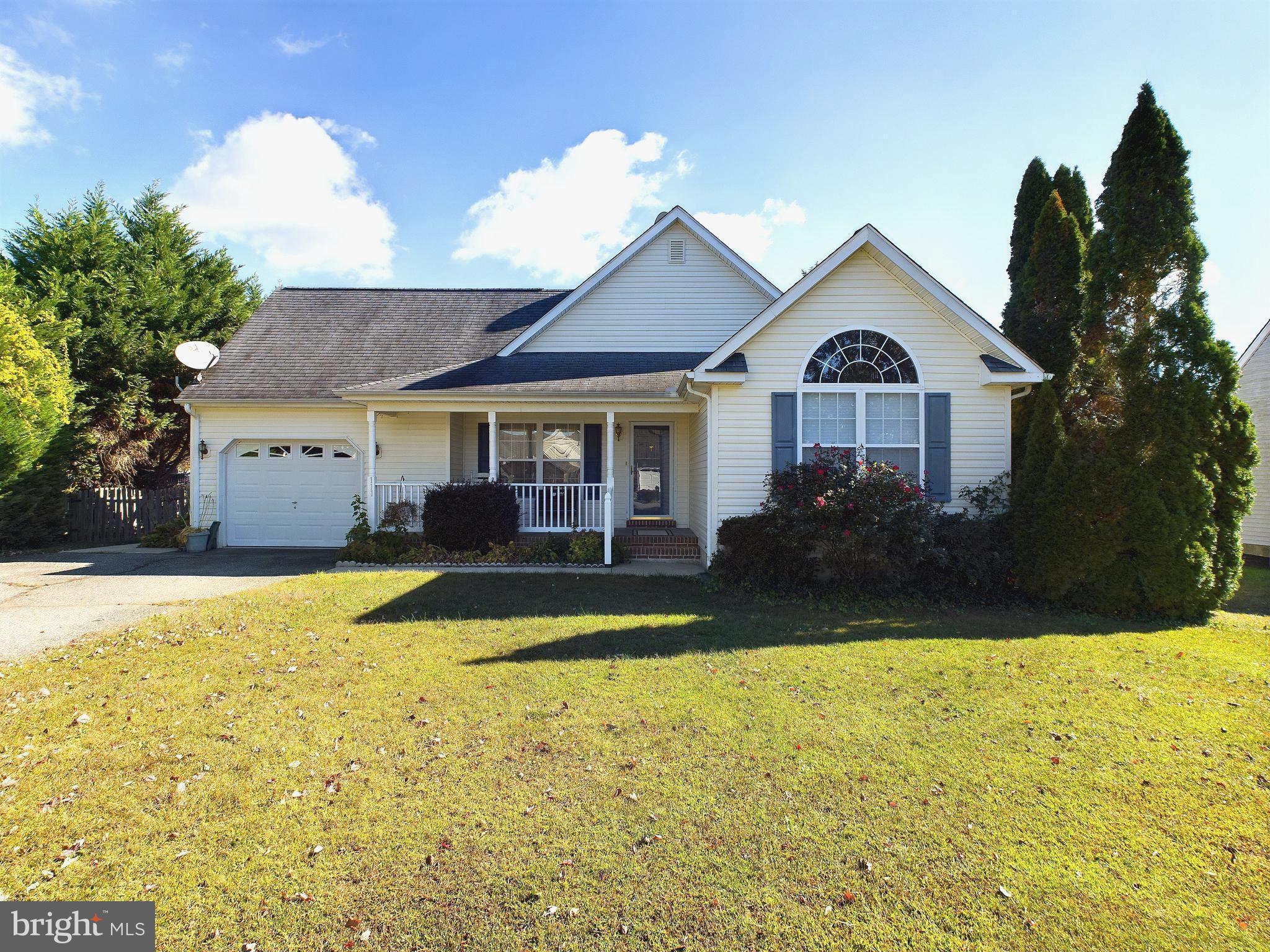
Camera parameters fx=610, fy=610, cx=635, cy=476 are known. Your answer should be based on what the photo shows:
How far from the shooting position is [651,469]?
13266 millimetres

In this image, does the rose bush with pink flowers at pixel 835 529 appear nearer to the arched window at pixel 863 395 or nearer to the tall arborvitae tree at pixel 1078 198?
the arched window at pixel 863 395

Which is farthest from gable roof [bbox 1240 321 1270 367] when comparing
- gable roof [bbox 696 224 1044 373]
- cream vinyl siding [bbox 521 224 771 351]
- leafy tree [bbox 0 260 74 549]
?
leafy tree [bbox 0 260 74 549]

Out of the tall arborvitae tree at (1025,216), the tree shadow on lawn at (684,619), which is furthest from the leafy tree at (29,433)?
the tall arborvitae tree at (1025,216)

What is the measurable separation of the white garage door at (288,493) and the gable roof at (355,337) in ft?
4.34

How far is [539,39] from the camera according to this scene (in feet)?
33.6

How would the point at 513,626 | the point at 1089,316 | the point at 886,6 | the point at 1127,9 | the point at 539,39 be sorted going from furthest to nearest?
the point at 539,39 → the point at 1089,316 → the point at 886,6 → the point at 1127,9 → the point at 513,626

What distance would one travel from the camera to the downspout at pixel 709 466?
9641mm

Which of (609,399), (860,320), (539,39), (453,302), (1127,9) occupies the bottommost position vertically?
(609,399)

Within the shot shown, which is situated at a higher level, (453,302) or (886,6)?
(886,6)

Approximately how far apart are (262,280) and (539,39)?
2068 cm

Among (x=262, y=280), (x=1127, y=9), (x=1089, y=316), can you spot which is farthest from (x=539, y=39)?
(x=262, y=280)

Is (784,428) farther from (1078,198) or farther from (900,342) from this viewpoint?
(1078,198)

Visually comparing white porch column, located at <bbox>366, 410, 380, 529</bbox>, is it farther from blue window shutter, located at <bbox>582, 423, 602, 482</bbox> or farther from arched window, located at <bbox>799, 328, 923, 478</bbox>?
arched window, located at <bbox>799, 328, 923, 478</bbox>

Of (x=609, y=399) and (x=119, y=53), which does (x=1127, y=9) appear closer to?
(x=609, y=399)
